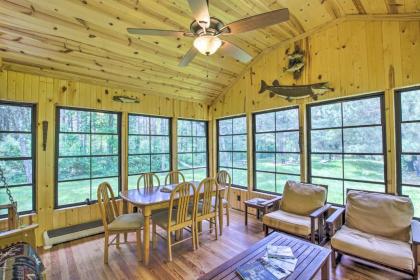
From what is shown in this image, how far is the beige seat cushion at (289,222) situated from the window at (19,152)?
344cm

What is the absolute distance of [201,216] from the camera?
123 inches

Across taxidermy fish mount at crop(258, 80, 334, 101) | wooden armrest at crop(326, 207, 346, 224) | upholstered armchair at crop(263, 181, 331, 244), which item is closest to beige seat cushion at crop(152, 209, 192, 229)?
upholstered armchair at crop(263, 181, 331, 244)

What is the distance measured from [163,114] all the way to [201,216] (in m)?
2.32

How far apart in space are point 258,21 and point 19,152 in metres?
3.52

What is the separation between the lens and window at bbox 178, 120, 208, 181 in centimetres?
491

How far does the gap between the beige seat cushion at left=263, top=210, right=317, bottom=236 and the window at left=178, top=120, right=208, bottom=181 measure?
2283 mm

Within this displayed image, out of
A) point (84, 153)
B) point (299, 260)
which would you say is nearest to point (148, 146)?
point (84, 153)

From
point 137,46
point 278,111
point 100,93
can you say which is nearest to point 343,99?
point 278,111

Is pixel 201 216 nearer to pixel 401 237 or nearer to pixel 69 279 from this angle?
pixel 69 279

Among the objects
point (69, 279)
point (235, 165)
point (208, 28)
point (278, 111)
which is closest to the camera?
point (208, 28)

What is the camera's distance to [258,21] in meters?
1.85

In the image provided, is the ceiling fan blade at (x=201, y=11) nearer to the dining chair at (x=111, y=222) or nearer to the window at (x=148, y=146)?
the dining chair at (x=111, y=222)

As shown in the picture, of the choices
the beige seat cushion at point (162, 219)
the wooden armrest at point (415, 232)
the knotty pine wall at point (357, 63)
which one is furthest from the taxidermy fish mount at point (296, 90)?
the beige seat cushion at point (162, 219)

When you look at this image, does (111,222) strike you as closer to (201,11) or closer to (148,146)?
(148,146)
